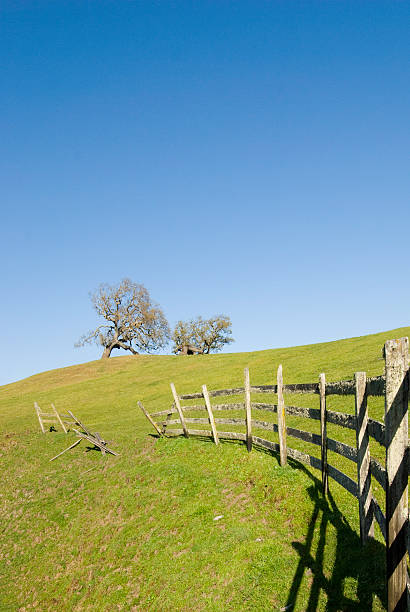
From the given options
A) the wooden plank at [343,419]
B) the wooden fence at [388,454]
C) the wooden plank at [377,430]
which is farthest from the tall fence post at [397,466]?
the wooden plank at [343,419]

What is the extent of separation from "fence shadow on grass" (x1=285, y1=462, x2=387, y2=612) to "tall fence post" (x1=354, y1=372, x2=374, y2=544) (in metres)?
A: 0.29

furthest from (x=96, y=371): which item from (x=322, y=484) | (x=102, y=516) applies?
(x=322, y=484)

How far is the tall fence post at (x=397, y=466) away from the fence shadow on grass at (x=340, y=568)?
150 cm

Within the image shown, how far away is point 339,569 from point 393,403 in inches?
141

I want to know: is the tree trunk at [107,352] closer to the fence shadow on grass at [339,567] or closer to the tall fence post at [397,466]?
the fence shadow on grass at [339,567]

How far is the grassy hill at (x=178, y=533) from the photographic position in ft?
23.0

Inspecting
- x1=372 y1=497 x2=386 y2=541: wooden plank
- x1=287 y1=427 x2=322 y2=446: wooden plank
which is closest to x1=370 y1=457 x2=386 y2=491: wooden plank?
x1=372 y1=497 x2=386 y2=541: wooden plank

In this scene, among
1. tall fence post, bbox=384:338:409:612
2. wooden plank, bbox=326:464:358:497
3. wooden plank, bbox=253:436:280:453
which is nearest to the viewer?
tall fence post, bbox=384:338:409:612

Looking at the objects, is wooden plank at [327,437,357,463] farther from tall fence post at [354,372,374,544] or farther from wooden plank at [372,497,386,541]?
wooden plank at [372,497,386,541]

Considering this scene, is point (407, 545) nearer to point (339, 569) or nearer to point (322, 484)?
point (339, 569)

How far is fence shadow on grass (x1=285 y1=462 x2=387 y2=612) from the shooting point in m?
5.96

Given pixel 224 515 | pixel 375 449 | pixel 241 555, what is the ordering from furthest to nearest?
pixel 375 449
pixel 224 515
pixel 241 555

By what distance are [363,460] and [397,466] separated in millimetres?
2425

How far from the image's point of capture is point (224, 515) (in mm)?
10016
